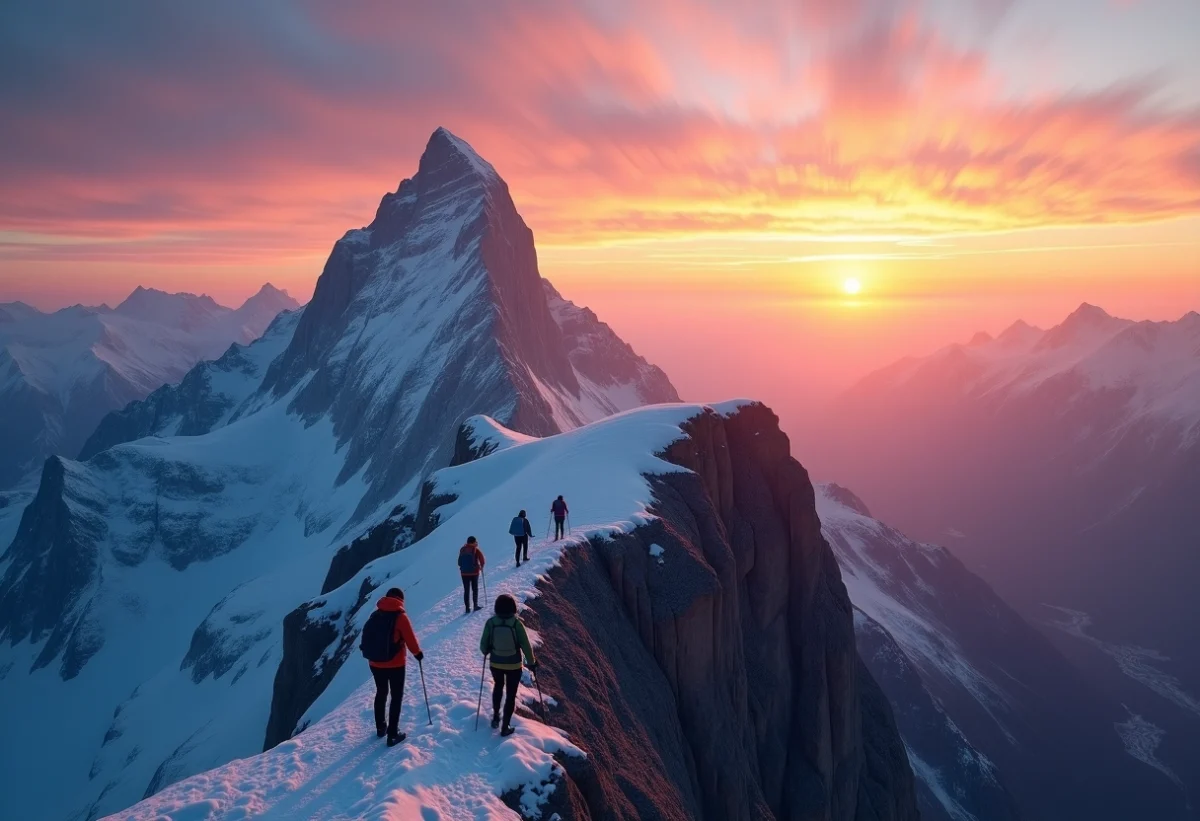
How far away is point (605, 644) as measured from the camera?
23125mm

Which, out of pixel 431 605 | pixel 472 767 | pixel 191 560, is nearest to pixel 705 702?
pixel 431 605

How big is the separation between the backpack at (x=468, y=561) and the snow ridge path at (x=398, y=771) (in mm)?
3696

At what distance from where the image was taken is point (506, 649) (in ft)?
48.4

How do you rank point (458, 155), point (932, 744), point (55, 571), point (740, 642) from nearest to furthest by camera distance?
point (740, 642), point (932, 744), point (55, 571), point (458, 155)

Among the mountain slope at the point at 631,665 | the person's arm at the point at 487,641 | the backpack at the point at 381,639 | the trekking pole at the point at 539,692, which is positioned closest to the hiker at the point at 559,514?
the mountain slope at the point at 631,665

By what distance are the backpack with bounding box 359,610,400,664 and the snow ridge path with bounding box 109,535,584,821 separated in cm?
196

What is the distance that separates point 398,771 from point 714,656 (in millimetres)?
17979

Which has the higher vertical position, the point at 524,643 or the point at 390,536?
the point at 524,643

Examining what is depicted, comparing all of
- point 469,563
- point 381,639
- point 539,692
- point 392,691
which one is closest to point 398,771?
point 392,691

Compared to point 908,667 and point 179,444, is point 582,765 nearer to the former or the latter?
point 908,667

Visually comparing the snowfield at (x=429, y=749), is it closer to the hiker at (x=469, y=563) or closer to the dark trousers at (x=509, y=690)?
the dark trousers at (x=509, y=690)

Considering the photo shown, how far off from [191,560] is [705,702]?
165425 mm

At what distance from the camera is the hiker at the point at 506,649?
1474cm

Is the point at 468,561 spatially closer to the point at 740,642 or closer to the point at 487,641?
the point at 487,641
